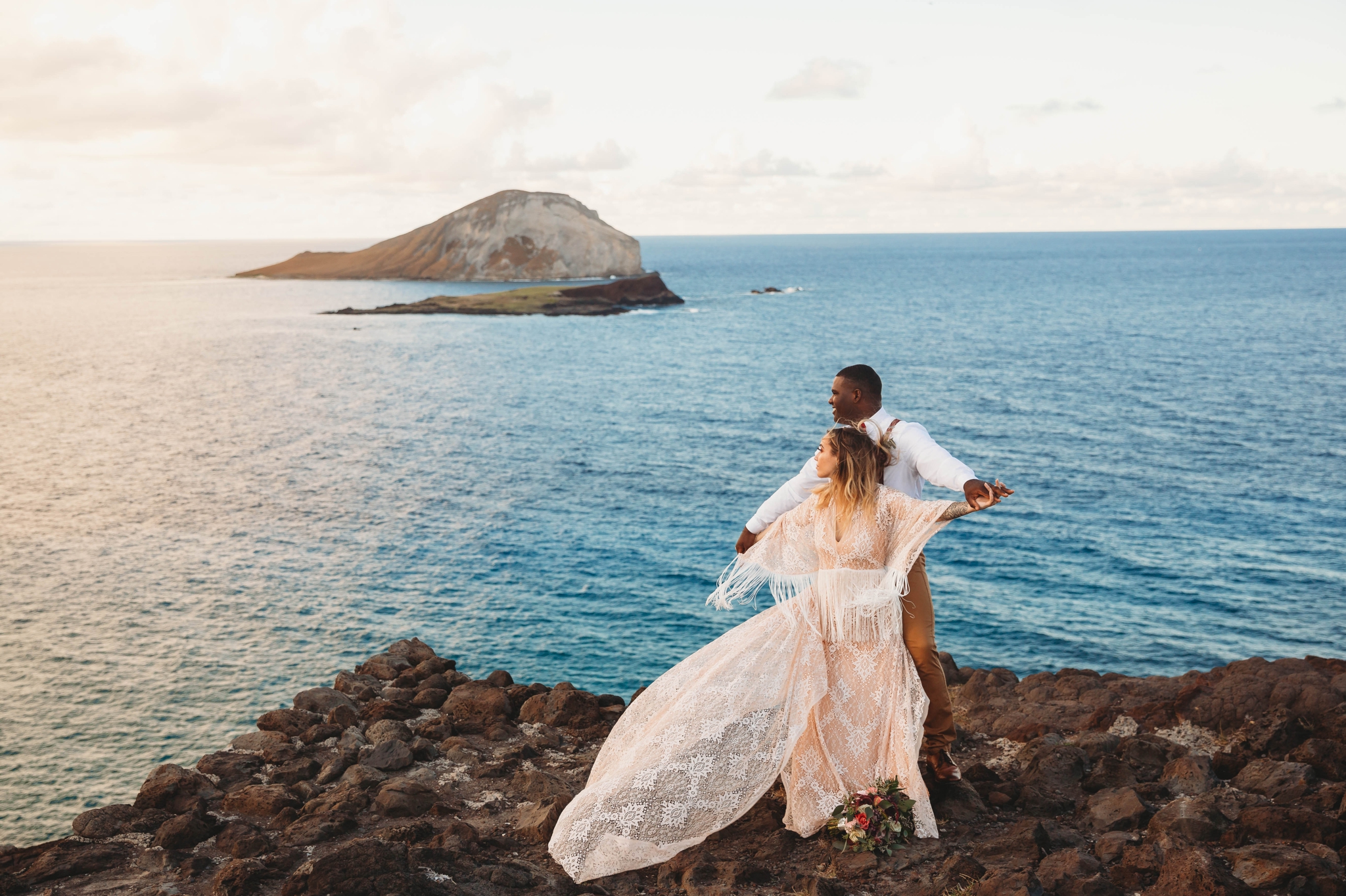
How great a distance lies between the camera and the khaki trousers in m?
7.16

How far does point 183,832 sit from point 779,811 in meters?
5.23

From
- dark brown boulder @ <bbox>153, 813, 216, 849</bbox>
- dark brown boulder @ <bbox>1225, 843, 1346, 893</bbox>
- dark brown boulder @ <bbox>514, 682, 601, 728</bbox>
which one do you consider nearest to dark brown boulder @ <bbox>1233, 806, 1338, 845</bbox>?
dark brown boulder @ <bbox>1225, 843, 1346, 893</bbox>

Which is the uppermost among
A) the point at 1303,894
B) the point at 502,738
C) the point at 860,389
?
the point at 860,389

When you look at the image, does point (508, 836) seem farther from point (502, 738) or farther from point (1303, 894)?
point (1303, 894)

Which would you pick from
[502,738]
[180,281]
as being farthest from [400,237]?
[502,738]

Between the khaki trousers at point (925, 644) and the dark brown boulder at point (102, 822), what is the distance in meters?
7.50

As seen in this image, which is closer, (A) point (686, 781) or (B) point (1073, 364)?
(A) point (686, 781)

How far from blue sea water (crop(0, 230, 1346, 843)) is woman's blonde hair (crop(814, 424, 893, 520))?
1579cm

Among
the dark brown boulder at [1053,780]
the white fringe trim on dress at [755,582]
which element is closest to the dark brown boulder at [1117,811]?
the dark brown boulder at [1053,780]

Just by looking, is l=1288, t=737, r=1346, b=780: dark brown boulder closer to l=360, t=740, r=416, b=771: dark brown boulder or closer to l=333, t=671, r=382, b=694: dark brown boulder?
l=360, t=740, r=416, b=771: dark brown boulder

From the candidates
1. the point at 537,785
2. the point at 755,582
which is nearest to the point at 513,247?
the point at 537,785

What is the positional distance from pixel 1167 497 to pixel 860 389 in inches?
1366

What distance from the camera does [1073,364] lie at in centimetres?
7012

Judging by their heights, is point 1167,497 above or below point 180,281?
below
